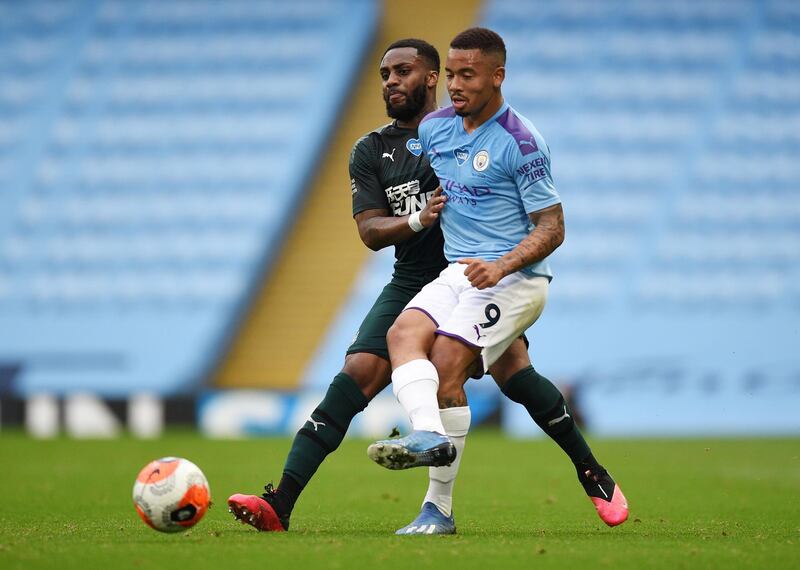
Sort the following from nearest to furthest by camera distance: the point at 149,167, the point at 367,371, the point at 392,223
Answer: the point at 392,223
the point at 367,371
the point at 149,167

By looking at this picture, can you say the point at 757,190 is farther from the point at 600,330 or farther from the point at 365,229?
the point at 365,229

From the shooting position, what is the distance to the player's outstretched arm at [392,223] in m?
5.55

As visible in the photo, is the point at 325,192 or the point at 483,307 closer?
the point at 483,307

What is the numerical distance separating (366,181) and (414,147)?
0.29 metres

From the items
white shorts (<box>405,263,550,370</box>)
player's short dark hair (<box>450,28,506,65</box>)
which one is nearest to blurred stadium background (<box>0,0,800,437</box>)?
white shorts (<box>405,263,550,370</box>)

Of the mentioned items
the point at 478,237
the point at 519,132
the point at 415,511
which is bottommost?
the point at 415,511

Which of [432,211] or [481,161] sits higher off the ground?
[481,161]

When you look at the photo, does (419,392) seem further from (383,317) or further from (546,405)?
(546,405)

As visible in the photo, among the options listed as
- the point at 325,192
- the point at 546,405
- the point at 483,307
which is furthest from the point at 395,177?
the point at 325,192

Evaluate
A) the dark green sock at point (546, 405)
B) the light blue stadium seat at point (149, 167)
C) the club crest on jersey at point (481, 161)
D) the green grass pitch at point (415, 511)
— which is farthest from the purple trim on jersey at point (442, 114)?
the light blue stadium seat at point (149, 167)

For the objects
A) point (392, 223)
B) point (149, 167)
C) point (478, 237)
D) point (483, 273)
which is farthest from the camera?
point (149, 167)

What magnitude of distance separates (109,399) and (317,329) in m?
4.69

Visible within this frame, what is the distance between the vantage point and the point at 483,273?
5.26 metres

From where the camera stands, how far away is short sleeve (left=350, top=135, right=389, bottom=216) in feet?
19.5
